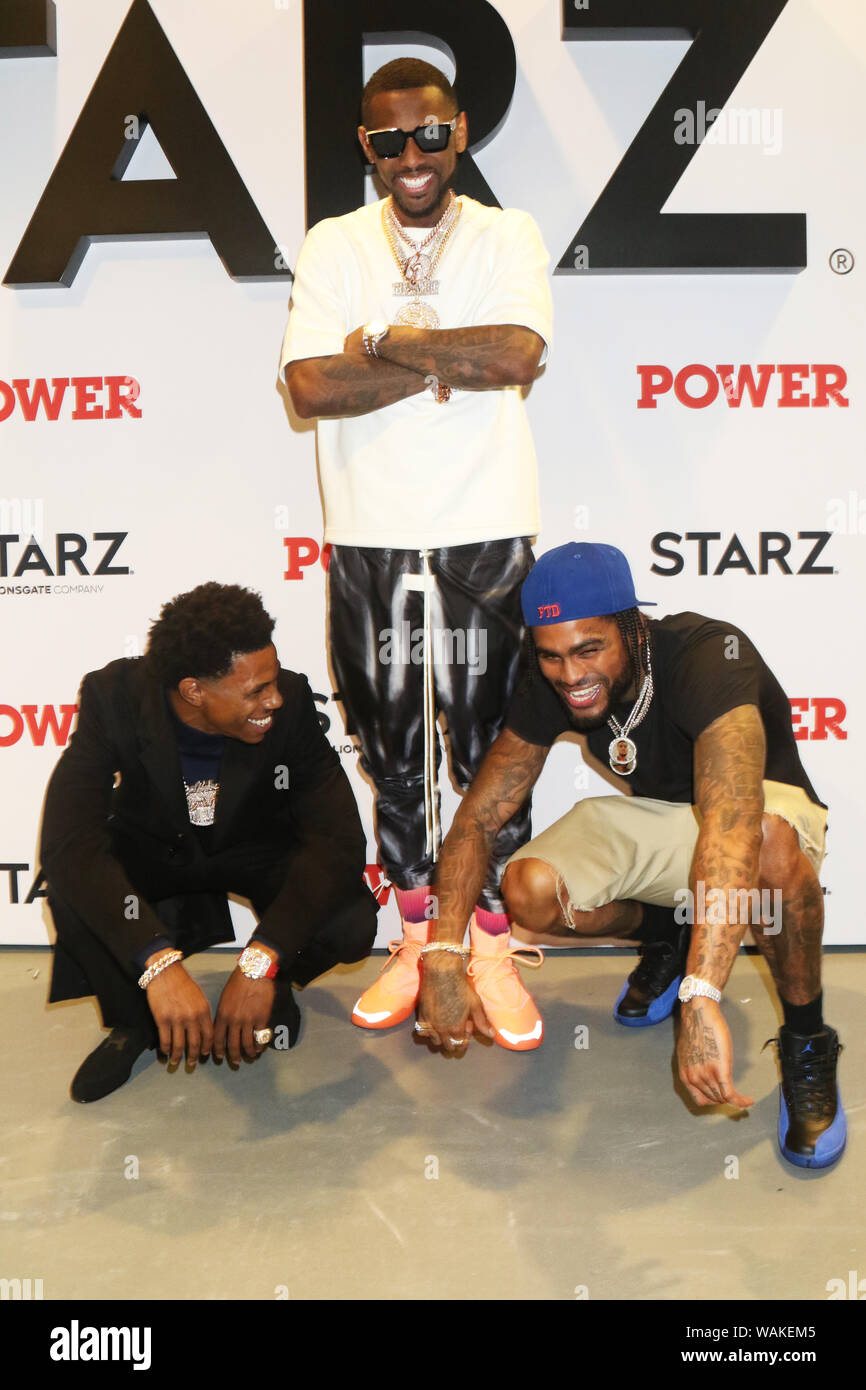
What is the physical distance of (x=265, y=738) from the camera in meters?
2.69

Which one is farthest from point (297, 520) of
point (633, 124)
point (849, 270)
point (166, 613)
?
point (849, 270)

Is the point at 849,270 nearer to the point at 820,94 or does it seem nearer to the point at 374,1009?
the point at 820,94

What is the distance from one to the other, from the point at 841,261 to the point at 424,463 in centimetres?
144

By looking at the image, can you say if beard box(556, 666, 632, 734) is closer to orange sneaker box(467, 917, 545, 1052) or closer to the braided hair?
the braided hair

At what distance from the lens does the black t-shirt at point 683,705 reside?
2232 mm

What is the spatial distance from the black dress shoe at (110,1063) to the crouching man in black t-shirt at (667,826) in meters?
0.83

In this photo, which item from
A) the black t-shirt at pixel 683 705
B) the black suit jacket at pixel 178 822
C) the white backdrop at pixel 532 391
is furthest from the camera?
the white backdrop at pixel 532 391

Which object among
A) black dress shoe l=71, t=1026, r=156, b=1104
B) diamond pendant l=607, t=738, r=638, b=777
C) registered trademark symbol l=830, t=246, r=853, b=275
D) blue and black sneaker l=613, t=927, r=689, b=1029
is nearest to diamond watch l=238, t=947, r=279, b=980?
black dress shoe l=71, t=1026, r=156, b=1104

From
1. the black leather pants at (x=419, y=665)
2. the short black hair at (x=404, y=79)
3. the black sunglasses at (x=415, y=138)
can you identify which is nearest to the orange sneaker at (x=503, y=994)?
the black leather pants at (x=419, y=665)

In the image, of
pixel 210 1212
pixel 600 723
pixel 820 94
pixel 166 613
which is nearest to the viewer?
pixel 210 1212

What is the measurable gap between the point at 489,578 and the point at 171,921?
1094 mm

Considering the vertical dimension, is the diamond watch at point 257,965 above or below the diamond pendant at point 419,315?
below

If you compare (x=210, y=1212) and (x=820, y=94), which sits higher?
(x=820, y=94)

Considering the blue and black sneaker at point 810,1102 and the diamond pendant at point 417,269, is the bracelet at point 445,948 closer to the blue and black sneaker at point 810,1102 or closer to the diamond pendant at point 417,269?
the blue and black sneaker at point 810,1102
